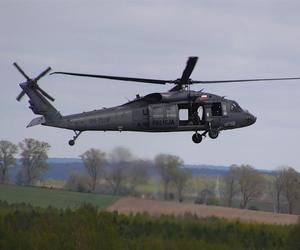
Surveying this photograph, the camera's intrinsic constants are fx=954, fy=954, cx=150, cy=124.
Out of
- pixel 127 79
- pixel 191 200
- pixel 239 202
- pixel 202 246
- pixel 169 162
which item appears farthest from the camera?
pixel 202 246

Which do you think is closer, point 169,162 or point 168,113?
point 168,113

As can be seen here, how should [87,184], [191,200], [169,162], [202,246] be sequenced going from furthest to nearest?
1. [202,246]
2. [191,200]
3. [87,184]
4. [169,162]

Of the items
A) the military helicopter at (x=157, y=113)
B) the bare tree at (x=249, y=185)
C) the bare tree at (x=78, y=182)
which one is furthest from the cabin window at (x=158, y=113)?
the bare tree at (x=249, y=185)

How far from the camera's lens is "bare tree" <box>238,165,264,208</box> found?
351ft

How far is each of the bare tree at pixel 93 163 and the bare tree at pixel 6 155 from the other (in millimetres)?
16154

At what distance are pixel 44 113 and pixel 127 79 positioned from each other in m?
4.71

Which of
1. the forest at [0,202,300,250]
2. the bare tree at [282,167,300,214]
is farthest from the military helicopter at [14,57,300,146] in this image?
the bare tree at [282,167,300,214]

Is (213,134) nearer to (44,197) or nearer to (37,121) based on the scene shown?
(37,121)

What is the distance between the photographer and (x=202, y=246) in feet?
400

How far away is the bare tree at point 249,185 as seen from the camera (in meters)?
107

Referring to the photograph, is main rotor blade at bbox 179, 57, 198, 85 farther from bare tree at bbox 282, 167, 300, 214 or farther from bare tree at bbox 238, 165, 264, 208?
bare tree at bbox 282, 167, 300, 214

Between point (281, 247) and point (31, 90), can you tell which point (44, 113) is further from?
point (281, 247)

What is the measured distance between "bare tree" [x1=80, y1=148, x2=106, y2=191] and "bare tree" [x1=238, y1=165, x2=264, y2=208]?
1029 inches

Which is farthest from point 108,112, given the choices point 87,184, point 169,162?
point 87,184
